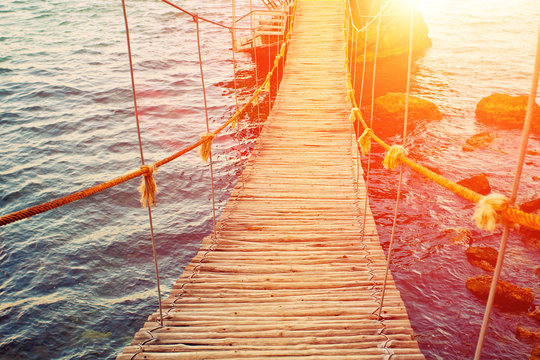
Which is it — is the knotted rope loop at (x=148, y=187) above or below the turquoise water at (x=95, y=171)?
above

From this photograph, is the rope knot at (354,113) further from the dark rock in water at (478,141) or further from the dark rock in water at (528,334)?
the dark rock in water at (478,141)

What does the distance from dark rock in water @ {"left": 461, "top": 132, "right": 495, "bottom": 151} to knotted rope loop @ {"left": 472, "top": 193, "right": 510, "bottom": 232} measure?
8.73 m

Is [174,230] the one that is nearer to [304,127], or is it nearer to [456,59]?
[304,127]

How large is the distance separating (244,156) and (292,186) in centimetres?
467

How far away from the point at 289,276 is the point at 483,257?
4.03m

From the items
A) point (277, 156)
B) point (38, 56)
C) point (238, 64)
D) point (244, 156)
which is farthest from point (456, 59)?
point (38, 56)

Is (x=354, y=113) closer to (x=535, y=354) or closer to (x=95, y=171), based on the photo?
(x=535, y=354)

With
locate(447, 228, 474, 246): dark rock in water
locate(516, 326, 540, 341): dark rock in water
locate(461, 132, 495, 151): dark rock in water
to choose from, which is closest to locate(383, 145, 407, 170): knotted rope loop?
locate(516, 326, 540, 341): dark rock in water

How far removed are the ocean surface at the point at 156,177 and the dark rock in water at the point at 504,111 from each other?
434 millimetres

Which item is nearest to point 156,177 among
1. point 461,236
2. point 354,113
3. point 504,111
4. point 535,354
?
point 354,113

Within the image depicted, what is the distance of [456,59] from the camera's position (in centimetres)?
1642

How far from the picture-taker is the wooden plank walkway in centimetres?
238

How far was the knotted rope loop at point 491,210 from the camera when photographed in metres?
1.50

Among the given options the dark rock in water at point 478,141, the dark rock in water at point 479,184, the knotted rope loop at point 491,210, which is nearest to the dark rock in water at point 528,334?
the dark rock in water at point 479,184
